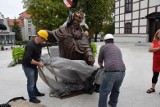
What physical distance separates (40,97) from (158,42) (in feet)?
10.1

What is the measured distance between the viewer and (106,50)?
360 cm

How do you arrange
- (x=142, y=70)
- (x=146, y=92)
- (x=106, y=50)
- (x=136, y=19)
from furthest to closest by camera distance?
(x=136, y=19), (x=142, y=70), (x=146, y=92), (x=106, y=50)

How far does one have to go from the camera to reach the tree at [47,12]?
22.0 metres

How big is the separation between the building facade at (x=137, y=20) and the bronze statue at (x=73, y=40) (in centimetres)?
1558

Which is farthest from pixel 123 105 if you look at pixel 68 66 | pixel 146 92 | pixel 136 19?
pixel 136 19

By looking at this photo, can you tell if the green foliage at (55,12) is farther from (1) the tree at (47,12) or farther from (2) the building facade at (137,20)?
(2) the building facade at (137,20)

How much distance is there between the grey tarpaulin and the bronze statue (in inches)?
10.4

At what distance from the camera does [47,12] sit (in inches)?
878

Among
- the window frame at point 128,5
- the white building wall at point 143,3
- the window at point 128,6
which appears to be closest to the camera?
the white building wall at point 143,3

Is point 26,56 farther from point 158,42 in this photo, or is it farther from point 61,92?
point 158,42

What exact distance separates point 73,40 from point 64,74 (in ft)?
2.60

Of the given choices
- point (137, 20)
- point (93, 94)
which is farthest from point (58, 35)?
point (137, 20)

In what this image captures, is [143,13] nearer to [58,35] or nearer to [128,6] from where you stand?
[128,6]

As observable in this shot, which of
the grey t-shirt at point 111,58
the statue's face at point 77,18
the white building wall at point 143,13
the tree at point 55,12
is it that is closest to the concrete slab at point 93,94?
the grey t-shirt at point 111,58
